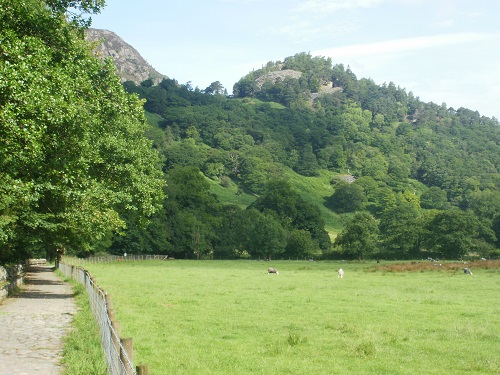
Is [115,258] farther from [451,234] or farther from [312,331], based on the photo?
[312,331]

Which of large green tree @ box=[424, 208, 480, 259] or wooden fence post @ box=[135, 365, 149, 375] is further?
large green tree @ box=[424, 208, 480, 259]

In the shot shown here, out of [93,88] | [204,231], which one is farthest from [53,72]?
[204,231]

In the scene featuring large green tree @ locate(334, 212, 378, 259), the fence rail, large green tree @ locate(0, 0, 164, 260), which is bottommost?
the fence rail

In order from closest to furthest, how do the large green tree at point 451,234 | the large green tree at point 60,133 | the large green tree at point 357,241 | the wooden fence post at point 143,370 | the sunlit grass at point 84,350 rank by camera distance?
the wooden fence post at point 143,370
the sunlit grass at point 84,350
the large green tree at point 60,133
the large green tree at point 357,241
the large green tree at point 451,234

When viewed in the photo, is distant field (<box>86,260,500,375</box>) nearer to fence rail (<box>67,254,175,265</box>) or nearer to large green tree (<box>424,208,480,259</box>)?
fence rail (<box>67,254,175,265</box>)

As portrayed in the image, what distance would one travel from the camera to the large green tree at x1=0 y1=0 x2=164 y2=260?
19422 millimetres

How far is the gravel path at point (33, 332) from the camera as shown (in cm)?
1482

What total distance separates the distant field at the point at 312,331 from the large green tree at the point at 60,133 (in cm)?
574

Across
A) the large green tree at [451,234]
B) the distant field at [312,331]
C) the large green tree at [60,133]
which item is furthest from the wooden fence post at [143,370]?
the large green tree at [451,234]

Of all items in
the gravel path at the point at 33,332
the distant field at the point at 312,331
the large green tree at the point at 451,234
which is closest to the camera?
the gravel path at the point at 33,332

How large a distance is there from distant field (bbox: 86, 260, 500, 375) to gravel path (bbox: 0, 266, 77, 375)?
240 centimetres

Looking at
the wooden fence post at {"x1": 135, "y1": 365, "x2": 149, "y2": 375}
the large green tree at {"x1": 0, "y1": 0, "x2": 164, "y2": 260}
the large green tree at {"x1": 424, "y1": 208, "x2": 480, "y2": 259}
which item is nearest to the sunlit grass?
the large green tree at {"x1": 0, "y1": 0, "x2": 164, "y2": 260}

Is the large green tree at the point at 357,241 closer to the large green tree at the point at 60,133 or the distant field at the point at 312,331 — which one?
the distant field at the point at 312,331

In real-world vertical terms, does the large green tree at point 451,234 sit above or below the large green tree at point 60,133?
below
